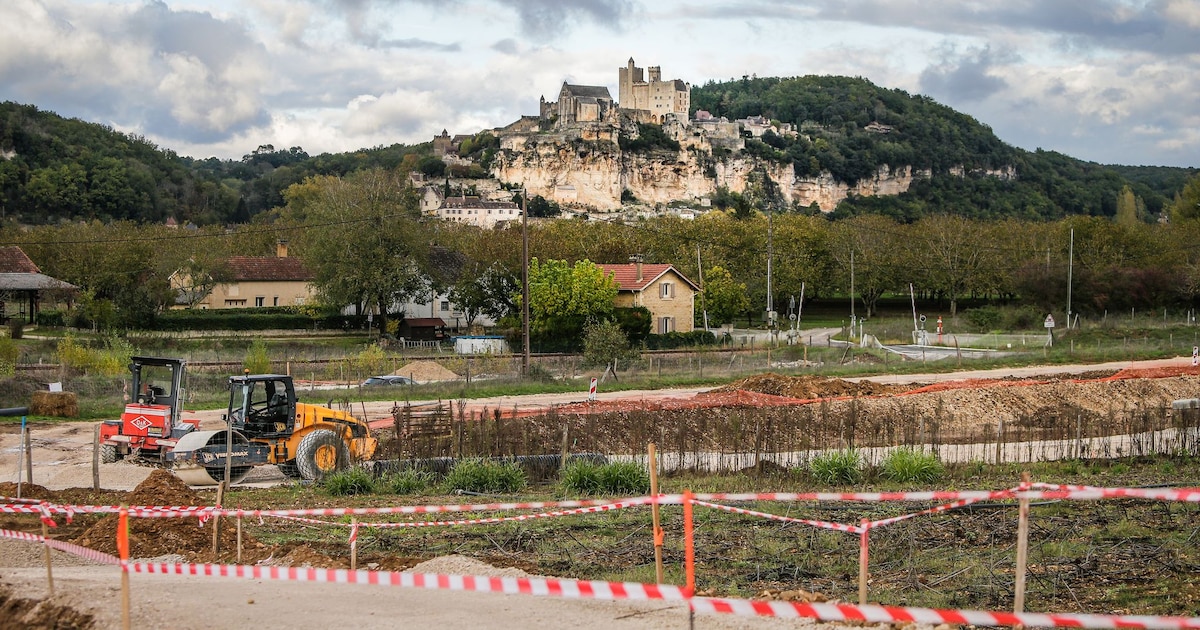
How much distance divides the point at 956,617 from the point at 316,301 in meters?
61.1

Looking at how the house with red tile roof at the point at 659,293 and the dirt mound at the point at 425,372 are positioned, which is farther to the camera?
the house with red tile roof at the point at 659,293

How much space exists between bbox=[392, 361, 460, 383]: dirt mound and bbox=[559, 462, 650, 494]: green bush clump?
2448 cm

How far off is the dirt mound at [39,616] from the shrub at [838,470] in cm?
1272

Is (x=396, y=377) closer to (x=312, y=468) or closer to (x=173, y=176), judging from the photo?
(x=312, y=468)

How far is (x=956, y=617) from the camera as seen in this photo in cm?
707

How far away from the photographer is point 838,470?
19078mm

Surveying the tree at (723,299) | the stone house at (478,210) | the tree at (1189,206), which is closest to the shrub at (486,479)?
the tree at (723,299)

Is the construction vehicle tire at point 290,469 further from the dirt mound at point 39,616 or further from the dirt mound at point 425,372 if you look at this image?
the dirt mound at point 425,372

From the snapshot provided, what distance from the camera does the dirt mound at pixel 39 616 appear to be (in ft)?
31.3

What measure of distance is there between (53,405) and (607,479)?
22.0m

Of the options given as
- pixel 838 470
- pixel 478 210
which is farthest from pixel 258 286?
pixel 478 210

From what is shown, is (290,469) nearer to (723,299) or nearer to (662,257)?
(723,299)

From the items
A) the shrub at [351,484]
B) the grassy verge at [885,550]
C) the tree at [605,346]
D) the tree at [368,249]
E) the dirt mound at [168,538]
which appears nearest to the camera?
the grassy verge at [885,550]

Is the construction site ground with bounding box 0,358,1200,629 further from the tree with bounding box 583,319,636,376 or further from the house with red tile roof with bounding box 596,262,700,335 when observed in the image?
the house with red tile roof with bounding box 596,262,700,335
